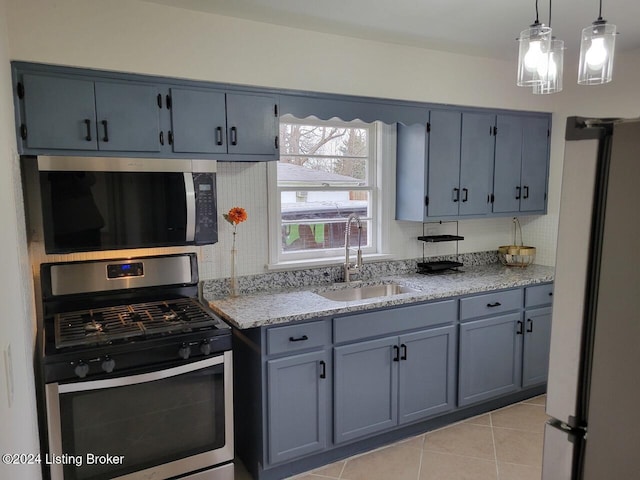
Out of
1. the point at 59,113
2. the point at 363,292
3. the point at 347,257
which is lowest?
the point at 363,292

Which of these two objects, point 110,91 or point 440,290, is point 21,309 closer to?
point 110,91

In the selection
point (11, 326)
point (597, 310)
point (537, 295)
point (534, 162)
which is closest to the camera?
point (597, 310)

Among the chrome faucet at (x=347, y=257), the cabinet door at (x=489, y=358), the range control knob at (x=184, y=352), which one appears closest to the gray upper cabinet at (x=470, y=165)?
the chrome faucet at (x=347, y=257)

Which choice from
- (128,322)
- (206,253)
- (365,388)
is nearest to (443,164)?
(365,388)

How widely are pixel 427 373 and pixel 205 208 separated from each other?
5.58ft

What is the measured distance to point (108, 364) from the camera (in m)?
2.08

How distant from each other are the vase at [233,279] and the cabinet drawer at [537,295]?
203cm

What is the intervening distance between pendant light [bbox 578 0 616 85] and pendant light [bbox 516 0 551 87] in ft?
0.48

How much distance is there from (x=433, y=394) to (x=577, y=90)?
2608 mm

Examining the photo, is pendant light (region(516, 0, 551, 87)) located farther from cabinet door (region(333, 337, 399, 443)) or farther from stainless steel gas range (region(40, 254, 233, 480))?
stainless steel gas range (region(40, 254, 233, 480))

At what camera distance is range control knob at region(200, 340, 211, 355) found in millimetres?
2311

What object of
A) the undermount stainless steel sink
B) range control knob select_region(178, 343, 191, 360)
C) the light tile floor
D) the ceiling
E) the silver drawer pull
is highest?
the ceiling

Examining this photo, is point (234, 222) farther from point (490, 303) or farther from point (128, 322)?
point (490, 303)

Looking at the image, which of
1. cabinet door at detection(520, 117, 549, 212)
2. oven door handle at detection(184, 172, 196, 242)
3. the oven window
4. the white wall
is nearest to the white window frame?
oven door handle at detection(184, 172, 196, 242)
